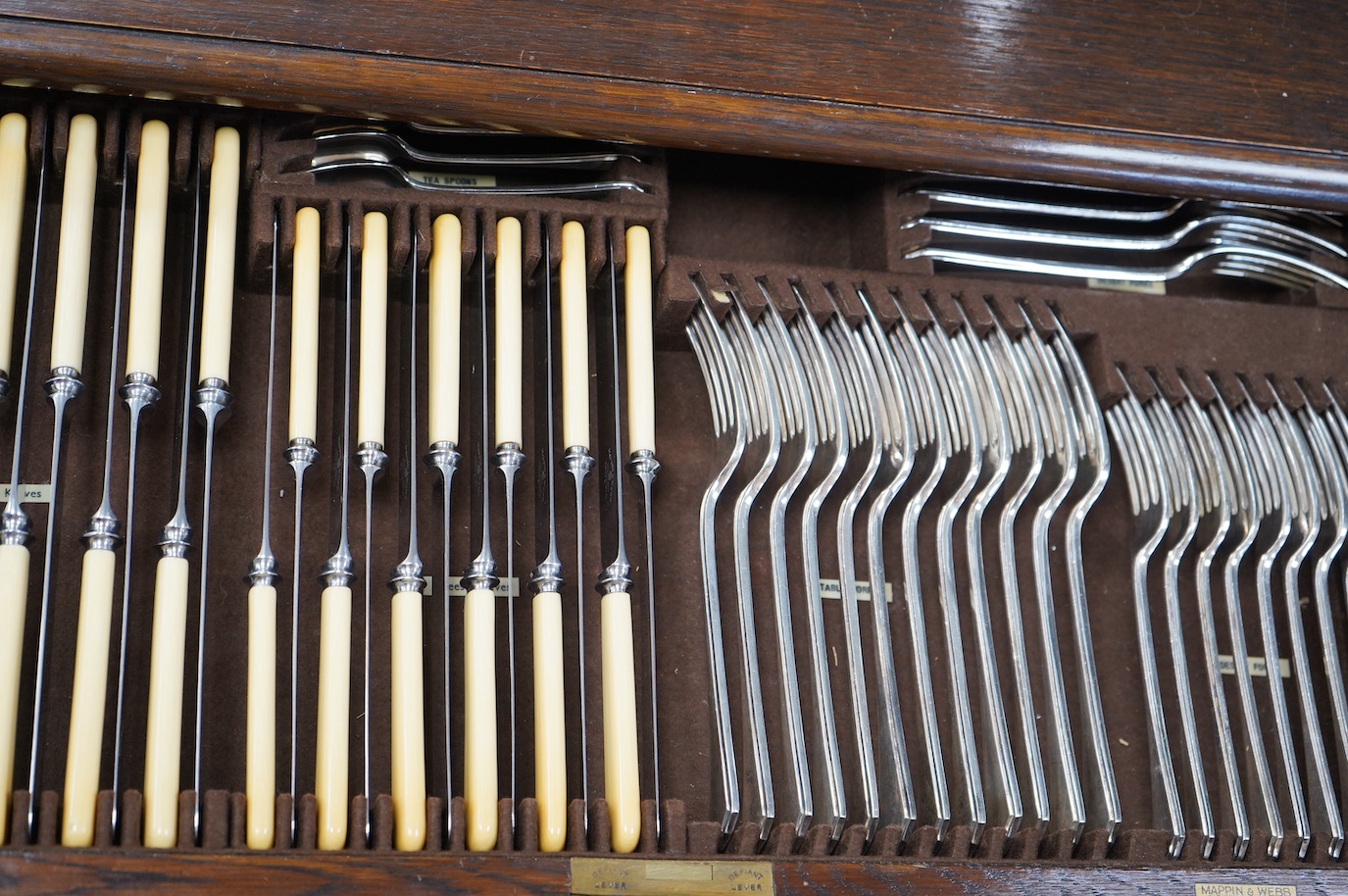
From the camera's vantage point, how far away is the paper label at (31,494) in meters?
1.45

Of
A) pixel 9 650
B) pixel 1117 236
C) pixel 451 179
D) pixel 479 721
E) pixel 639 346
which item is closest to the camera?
pixel 9 650

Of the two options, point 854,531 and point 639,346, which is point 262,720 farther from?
point 854,531

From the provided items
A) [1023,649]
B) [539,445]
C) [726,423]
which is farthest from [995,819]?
[539,445]

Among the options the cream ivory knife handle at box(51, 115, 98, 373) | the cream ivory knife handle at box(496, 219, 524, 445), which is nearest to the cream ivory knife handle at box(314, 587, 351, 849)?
the cream ivory knife handle at box(496, 219, 524, 445)

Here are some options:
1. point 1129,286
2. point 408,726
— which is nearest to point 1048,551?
point 1129,286

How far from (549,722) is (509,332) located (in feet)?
1.33

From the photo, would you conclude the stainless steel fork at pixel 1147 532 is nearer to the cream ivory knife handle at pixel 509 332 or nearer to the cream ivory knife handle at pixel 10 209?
the cream ivory knife handle at pixel 509 332

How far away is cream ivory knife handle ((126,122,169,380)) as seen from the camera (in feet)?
4.66

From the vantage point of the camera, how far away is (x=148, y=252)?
146cm

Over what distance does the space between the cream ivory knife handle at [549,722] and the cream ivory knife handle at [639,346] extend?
210mm

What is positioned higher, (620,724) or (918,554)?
(918,554)

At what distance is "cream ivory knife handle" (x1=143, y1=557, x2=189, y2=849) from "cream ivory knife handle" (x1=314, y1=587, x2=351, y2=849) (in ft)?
0.40

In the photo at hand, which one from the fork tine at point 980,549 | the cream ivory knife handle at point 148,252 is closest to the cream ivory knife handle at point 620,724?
the fork tine at point 980,549

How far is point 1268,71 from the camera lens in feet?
5.62
